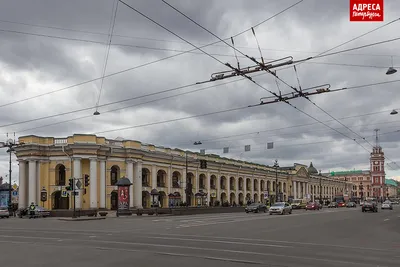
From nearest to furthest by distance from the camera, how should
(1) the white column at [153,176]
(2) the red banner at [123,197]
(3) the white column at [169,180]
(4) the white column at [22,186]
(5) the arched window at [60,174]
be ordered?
(2) the red banner at [123,197]
(4) the white column at [22,186]
(5) the arched window at [60,174]
(1) the white column at [153,176]
(3) the white column at [169,180]

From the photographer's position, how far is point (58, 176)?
65500mm

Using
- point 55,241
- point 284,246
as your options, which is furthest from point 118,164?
point 284,246

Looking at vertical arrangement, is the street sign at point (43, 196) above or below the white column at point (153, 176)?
below

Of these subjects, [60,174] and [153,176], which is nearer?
[60,174]

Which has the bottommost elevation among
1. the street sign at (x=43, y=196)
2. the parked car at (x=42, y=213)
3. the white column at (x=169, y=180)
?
the parked car at (x=42, y=213)

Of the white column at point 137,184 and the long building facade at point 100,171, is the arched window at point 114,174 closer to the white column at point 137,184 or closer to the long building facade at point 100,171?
the long building facade at point 100,171

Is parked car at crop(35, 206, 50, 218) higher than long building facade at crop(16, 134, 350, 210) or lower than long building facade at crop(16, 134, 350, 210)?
lower

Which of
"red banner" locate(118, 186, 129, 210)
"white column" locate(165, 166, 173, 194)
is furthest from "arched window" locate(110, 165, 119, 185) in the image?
"red banner" locate(118, 186, 129, 210)

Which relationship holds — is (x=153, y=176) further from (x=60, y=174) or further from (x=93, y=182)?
(x=60, y=174)

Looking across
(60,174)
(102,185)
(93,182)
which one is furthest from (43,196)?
(102,185)

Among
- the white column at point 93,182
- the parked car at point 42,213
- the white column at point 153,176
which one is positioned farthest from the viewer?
the white column at point 153,176

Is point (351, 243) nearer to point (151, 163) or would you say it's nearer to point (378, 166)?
point (151, 163)

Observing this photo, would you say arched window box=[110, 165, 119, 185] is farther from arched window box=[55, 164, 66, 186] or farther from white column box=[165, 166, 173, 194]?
white column box=[165, 166, 173, 194]

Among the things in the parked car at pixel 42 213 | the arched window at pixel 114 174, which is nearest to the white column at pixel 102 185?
the arched window at pixel 114 174
